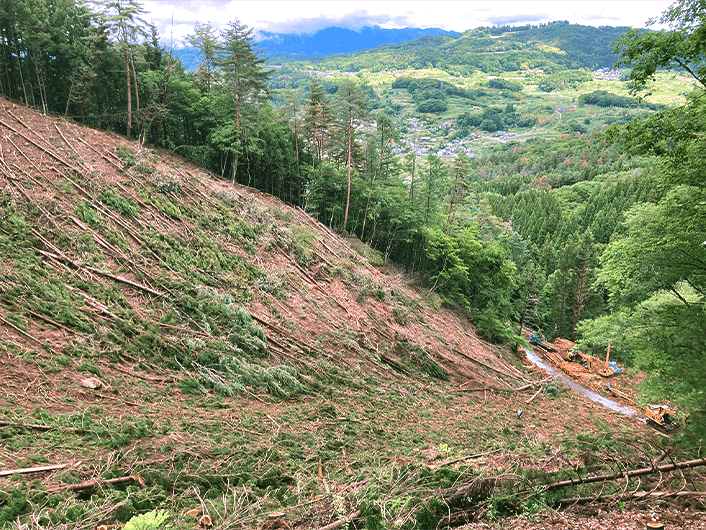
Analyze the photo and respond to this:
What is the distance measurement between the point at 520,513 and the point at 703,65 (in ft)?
26.0

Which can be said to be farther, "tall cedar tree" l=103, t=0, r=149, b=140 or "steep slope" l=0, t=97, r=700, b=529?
"tall cedar tree" l=103, t=0, r=149, b=140

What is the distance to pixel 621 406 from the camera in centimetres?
2327

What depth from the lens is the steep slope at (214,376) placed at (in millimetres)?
4848

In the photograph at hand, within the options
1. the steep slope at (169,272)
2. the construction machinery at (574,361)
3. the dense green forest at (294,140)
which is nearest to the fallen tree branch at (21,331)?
the steep slope at (169,272)

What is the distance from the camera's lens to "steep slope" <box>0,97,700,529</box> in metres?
4.85

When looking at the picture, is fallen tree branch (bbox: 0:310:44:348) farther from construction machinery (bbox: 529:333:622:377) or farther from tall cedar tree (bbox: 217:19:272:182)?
construction machinery (bbox: 529:333:622:377)

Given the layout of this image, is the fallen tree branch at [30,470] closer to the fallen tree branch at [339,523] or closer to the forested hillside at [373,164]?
the fallen tree branch at [339,523]

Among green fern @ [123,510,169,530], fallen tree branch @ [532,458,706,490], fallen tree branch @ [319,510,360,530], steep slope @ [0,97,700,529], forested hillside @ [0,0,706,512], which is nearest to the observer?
green fern @ [123,510,169,530]


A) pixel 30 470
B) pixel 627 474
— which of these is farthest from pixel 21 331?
pixel 627 474

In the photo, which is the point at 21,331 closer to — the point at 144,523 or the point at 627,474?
the point at 144,523

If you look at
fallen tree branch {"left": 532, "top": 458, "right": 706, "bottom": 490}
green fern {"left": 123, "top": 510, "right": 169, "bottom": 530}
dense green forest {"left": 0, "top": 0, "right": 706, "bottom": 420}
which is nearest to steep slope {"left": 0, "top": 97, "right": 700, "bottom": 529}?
fallen tree branch {"left": 532, "top": 458, "right": 706, "bottom": 490}

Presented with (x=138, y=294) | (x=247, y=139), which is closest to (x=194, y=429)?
(x=138, y=294)

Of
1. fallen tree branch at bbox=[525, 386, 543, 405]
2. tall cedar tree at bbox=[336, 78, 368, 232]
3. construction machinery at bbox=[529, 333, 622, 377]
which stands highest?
tall cedar tree at bbox=[336, 78, 368, 232]

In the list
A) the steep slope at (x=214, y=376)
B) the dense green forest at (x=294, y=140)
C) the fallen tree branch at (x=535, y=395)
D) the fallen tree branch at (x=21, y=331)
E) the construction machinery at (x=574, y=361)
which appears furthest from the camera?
the construction machinery at (x=574, y=361)
